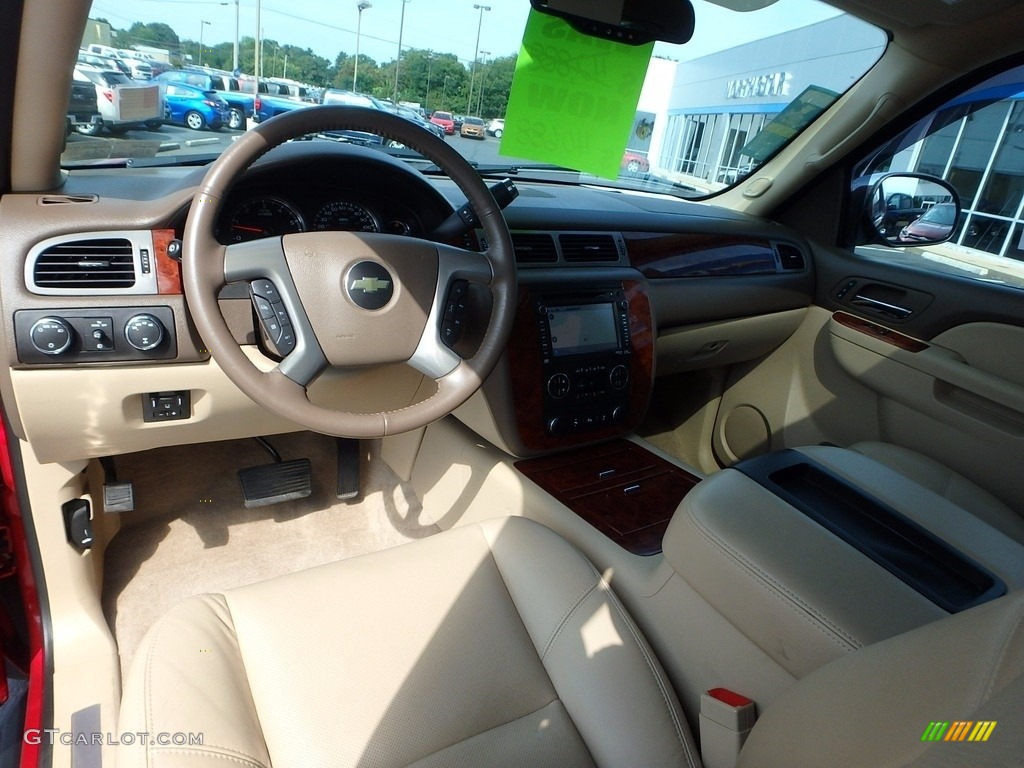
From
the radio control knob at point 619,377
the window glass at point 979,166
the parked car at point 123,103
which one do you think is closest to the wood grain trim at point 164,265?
the parked car at point 123,103

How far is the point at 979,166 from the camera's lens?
222cm

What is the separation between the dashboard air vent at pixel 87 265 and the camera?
129 centimetres

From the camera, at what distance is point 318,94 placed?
1.43 metres

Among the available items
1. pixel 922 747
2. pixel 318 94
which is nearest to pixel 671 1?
pixel 318 94

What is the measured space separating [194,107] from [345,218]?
39 centimetres

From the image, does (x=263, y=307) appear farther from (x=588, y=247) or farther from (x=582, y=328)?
(x=588, y=247)

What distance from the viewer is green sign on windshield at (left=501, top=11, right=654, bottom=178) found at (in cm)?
136

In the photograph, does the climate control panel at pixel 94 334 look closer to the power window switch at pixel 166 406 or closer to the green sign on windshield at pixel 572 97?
the power window switch at pixel 166 406

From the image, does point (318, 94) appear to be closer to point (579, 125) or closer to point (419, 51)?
point (419, 51)

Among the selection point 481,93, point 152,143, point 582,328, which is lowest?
point 582,328

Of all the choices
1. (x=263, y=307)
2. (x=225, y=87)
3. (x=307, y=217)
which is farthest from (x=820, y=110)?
(x=263, y=307)

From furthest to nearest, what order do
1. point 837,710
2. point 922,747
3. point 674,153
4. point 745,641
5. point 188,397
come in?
1. point 674,153
2. point 188,397
3. point 745,641
4. point 837,710
5. point 922,747

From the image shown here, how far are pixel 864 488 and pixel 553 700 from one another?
0.78m

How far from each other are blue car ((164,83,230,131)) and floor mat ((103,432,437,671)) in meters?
1.08
